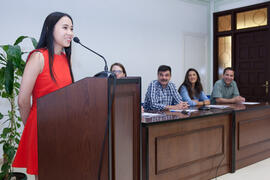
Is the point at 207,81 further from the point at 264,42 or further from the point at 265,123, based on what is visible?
the point at 265,123

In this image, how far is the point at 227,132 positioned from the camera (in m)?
2.78

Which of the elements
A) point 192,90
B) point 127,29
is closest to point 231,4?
point 127,29

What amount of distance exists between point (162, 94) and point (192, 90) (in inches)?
26.0

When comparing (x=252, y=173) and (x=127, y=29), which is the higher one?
(x=127, y=29)

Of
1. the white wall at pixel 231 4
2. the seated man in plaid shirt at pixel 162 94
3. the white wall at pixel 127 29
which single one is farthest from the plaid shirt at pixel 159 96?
the white wall at pixel 231 4

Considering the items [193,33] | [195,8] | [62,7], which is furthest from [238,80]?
[62,7]

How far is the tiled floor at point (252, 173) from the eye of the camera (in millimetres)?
2662

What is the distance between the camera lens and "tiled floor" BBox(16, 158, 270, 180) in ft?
8.73

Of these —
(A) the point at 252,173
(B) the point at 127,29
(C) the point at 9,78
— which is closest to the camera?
(C) the point at 9,78

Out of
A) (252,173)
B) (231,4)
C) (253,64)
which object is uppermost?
(231,4)

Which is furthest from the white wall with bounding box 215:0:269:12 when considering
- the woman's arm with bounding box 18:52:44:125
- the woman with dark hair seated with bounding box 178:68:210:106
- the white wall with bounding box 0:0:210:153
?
the woman's arm with bounding box 18:52:44:125

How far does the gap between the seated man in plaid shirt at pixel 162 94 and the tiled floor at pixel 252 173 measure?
3.13 ft

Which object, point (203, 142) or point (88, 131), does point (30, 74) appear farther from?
point (203, 142)

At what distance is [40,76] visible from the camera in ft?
3.93
